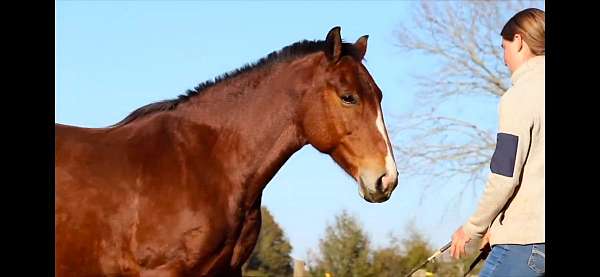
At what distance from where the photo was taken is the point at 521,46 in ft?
11.5

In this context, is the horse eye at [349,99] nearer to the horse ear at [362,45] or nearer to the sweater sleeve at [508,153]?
the horse ear at [362,45]

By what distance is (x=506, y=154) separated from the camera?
11.0ft

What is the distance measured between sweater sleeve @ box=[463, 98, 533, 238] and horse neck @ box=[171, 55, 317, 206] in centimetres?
216

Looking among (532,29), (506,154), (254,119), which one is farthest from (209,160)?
(532,29)

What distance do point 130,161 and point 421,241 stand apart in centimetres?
1693

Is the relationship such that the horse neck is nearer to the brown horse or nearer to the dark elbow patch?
the brown horse

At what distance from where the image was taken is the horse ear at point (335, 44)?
5.39 metres

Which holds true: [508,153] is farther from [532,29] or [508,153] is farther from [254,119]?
[254,119]

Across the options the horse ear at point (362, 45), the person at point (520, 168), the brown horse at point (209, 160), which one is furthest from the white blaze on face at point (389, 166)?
the person at point (520, 168)

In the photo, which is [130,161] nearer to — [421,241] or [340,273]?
[340,273]

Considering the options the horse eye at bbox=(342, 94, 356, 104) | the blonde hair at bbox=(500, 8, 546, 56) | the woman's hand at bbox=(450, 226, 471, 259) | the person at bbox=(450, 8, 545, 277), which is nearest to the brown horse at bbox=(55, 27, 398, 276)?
the horse eye at bbox=(342, 94, 356, 104)

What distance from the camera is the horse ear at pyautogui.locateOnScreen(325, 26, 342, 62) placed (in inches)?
212

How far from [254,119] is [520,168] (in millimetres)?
2460
